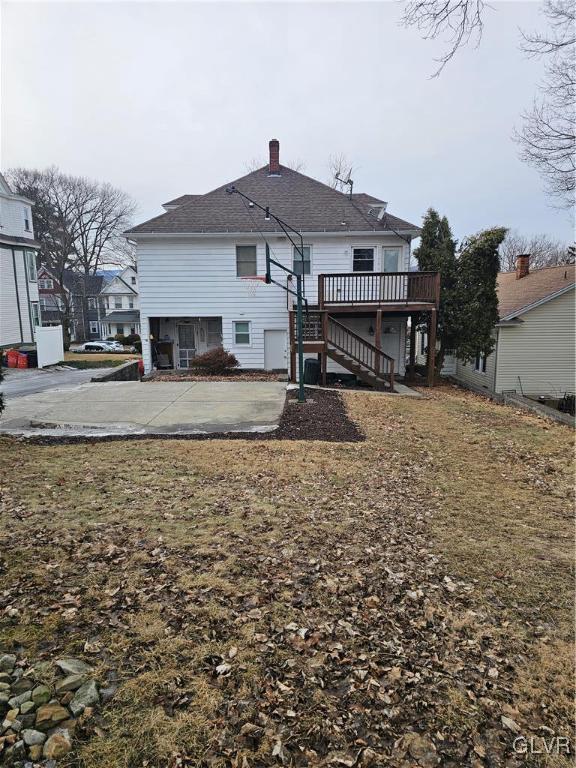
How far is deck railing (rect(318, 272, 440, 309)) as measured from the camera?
46.9 feet

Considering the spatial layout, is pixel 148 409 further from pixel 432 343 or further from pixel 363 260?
pixel 363 260

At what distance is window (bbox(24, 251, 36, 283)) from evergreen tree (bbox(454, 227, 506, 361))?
1004 inches

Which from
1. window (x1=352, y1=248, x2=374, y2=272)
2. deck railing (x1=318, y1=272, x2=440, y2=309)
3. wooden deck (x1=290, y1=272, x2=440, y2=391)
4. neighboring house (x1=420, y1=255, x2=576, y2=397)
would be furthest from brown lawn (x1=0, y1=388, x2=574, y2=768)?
neighboring house (x1=420, y1=255, x2=576, y2=397)

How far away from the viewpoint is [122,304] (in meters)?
53.2

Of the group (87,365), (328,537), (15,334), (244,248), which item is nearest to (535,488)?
(328,537)

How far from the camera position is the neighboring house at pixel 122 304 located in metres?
50.6

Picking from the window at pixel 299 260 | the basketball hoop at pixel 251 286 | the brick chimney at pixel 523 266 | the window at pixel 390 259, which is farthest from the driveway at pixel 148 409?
the brick chimney at pixel 523 266

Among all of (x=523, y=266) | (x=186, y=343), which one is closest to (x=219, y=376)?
(x=186, y=343)

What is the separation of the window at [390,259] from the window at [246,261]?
4.83m

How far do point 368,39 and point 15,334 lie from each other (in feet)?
88.8

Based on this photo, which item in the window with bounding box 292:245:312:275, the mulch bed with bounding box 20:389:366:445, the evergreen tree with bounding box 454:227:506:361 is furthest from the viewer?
the window with bounding box 292:245:312:275

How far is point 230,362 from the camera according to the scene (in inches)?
615

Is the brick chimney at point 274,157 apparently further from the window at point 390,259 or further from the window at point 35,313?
the window at point 35,313

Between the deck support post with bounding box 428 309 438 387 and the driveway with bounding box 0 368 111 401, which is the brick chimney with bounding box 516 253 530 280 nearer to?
the deck support post with bounding box 428 309 438 387
